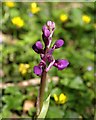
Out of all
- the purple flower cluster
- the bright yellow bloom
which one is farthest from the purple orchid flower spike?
the bright yellow bloom

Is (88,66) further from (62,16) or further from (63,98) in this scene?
(62,16)

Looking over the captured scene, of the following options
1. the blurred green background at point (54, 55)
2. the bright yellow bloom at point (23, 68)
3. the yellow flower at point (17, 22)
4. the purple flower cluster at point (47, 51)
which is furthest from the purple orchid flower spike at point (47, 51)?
the yellow flower at point (17, 22)

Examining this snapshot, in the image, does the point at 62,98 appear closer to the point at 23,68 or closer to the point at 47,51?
the point at 23,68

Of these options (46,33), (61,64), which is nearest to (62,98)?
(61,64)

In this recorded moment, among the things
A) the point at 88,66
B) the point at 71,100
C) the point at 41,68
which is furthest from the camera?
the point at 88,66

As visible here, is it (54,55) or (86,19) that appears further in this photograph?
(86,19)

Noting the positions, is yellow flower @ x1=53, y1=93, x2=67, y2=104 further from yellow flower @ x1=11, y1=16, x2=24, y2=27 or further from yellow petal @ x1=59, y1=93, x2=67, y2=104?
yellow flower @ x1=11, y1=16, x2=24, y2=27

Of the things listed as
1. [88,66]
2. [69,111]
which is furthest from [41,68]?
[88,66]

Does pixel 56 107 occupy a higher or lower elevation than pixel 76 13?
lower
